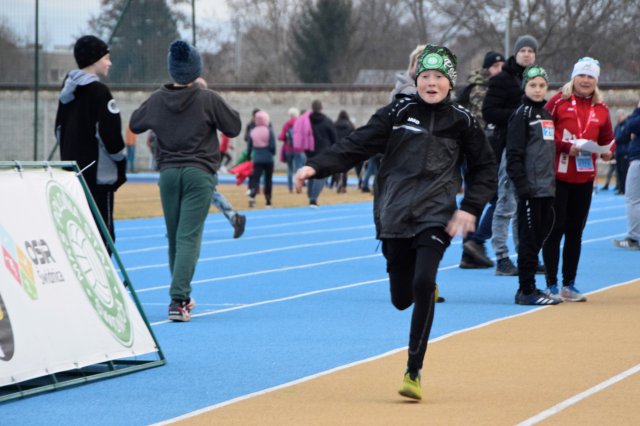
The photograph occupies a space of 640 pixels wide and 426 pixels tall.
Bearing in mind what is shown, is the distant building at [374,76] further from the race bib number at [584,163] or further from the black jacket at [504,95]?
the race bib number at [584,163]

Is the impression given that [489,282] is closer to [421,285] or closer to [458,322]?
[458,322]

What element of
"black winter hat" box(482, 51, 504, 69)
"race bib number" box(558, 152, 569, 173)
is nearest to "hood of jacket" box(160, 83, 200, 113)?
"race bib number" box(558, 152, 569, 173)

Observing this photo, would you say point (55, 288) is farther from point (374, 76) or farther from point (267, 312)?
point (374, 76)

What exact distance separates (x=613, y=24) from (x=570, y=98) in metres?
39.7

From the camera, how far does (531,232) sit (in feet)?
37.3

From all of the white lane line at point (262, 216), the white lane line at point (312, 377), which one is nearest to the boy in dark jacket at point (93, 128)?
the white lane line at point (312, 377)

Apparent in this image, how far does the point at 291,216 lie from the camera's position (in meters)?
24.3

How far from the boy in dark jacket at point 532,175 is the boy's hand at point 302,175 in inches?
178

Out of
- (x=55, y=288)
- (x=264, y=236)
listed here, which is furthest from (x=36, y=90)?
(x=55, y=288)

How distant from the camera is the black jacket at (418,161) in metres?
7.29

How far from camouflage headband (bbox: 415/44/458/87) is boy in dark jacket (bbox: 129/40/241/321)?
10.8ft

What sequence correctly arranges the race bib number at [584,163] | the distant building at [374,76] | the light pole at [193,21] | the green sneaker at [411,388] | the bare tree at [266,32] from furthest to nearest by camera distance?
the bare tree at [266,32]
the distant building at [374,76]
the light pole at [193,21]
the race bib number at [584,163]
the green sneaker at [411,388]

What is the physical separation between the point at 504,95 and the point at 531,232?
2.09 meters

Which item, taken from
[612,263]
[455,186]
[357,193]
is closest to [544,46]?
[357,193]
